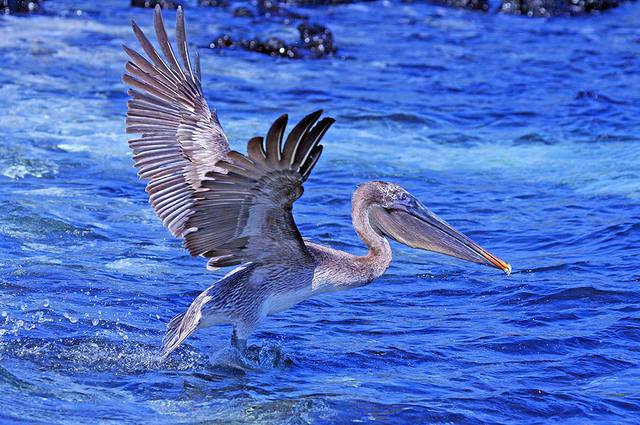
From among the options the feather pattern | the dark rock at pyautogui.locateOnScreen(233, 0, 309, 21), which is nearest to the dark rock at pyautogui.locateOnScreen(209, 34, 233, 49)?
the dark rock at pyautogui.locateOnScreen(233, 0, 309, 21)

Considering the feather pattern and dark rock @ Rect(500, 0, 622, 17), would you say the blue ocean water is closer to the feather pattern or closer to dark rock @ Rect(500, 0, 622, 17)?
the feather pattern

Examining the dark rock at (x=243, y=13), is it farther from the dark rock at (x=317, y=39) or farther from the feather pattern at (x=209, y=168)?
the feather pattern at (x=209, y=168)

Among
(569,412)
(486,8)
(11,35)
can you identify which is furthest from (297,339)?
(486,8)

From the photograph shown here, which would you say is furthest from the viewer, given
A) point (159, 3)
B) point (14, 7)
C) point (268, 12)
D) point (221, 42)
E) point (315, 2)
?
point (315, 2)

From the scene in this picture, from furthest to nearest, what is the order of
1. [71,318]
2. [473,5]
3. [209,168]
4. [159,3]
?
[473,5]
[159,3]
[71,318]
[209,168]

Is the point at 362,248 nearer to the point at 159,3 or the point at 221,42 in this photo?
the point at 221,42

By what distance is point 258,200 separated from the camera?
5.14 metres

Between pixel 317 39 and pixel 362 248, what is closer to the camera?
pixel 362 248

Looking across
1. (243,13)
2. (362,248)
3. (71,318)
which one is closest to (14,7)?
(243,13)

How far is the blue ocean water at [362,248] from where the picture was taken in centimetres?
545

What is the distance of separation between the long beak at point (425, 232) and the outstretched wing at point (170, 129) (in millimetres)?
1002

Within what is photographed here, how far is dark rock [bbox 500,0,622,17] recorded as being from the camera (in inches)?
703

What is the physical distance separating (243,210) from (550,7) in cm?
1364

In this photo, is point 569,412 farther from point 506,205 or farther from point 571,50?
point 571,50
